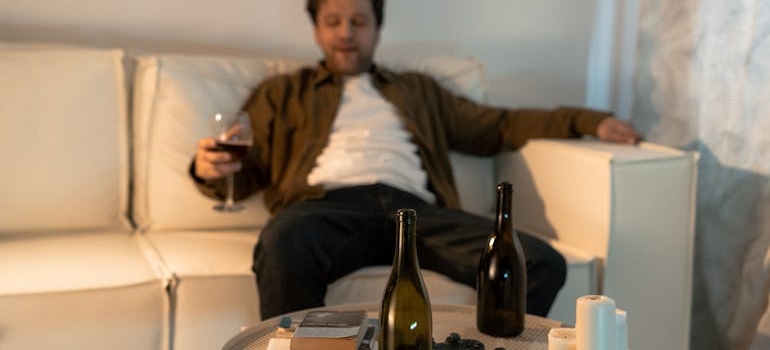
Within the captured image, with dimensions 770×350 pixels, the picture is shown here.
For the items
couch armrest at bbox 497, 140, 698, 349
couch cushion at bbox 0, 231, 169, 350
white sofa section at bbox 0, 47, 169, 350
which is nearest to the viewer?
couch cushion at bbox 0, 231, 169, 350

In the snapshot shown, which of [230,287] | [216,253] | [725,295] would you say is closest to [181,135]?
[216,253]

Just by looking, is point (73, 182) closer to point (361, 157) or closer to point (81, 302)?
point (81, 302)

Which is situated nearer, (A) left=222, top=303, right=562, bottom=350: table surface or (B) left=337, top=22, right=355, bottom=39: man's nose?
(A) left=222, top=303, right=562, bottom=350: table surface

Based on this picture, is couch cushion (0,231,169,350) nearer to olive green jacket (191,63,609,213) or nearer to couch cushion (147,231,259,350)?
couch cushion (147,231,259,350)

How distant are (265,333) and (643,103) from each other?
1791mm

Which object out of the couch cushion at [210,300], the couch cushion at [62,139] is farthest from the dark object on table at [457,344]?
the couch cushion at [62,139]

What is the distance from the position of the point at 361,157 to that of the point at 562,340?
1206mm

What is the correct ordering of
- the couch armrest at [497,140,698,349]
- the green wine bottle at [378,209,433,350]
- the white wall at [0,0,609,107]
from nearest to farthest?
the green wine bottle at [378,209,433,350]
the couch armrest at [497,140,698,349]
the white wall at [0,0,609,107]

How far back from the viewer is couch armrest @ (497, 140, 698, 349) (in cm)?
235

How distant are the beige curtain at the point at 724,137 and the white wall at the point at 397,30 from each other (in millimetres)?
425

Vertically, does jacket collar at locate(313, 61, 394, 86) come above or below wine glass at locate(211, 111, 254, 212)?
above

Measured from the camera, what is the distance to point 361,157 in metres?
2.53

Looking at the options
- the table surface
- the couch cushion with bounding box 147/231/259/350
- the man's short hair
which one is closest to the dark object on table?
the table surface

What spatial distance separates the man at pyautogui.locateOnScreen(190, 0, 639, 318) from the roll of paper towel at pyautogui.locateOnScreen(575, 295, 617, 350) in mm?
744
